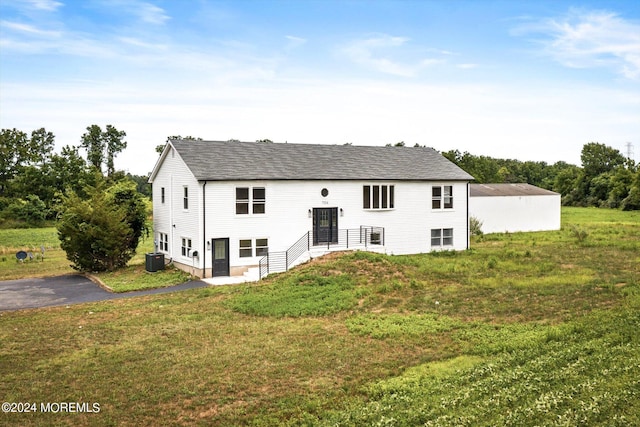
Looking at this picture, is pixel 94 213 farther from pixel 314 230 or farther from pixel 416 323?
pixel 416 323

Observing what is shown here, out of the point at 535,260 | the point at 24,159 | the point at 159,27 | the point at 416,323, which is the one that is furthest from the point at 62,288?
the point at 24,159

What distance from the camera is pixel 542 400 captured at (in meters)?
7.74

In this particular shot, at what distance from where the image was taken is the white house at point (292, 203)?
26303 millimetres

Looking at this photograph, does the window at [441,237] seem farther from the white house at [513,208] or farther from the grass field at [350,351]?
the white house at [513,208]

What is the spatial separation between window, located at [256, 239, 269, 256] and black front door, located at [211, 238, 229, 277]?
1634 mm

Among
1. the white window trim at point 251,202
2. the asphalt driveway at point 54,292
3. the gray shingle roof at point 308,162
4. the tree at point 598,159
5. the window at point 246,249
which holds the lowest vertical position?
the asphalt driveway at point 54,292

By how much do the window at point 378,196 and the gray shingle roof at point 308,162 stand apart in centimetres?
63

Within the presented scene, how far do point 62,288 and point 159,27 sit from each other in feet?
42.8

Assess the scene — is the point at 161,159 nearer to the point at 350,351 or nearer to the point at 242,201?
the point at 242,201

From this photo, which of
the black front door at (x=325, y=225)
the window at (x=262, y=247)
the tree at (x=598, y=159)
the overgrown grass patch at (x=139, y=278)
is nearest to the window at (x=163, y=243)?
the overgrown grass patch at (x=139, y=278)

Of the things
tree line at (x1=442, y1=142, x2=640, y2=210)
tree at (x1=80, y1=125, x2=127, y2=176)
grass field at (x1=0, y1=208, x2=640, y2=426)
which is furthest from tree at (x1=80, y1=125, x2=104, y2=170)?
grass field at (x1=0, y1=208, x2=640, y2=426)

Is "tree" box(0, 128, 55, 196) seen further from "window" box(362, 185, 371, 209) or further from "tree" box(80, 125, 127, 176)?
"window" box(362, 185, 371, 209)

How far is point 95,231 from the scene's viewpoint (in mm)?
27266

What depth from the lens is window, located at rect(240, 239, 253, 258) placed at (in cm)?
2678
